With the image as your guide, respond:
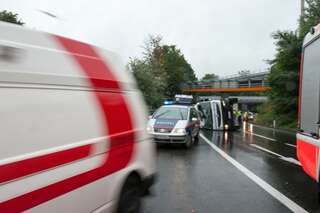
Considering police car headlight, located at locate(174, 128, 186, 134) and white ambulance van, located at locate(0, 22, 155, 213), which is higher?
white ambulance van, located at locate(0, 22, 155, 213)

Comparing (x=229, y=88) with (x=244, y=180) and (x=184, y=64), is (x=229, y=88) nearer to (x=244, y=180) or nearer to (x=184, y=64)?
(x=184, y=64)

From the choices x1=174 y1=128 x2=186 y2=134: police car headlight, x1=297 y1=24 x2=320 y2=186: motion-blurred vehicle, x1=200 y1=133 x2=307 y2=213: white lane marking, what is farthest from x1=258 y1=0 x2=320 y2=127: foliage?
x1=297 y1=24 x2=320 y2=186: motion-blurred vehicle

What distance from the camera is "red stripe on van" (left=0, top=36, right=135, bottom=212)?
4.13 m

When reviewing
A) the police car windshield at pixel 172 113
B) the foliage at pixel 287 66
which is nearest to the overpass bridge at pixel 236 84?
the foliage at pixel 287 66

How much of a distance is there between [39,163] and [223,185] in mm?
6020

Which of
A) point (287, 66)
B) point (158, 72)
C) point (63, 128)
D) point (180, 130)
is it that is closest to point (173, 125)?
point (180, 130)

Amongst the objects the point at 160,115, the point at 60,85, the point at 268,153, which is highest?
the point at 60,85

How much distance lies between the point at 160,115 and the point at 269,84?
2524 cm

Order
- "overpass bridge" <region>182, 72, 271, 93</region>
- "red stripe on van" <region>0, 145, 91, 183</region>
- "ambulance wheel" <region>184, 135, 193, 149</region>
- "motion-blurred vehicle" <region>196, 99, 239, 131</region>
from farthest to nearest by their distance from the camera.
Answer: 1. "overpass bridge" <region>182, 72, 271, 93</region>
2. "motion-blurred vehicle" <region>196, 99, 239, 131</region>
3. "ambulance wheel" <region>184, 135, 193, 149</region>
4. "red stripe on van" <region>0, 145, 91, 183</region>

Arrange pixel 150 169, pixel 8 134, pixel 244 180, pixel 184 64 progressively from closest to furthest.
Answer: pixel 8 134
pixel 150 169
pixel 244 180
pixel 184 64

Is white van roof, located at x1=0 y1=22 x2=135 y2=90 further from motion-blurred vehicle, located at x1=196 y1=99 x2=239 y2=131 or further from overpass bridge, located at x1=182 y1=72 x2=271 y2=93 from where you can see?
overpass bridge, located at x1=182 y1=72 x2=271 y2=93

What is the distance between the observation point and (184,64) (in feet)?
378

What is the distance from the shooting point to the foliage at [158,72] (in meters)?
53.1

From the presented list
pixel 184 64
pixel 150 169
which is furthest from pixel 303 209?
pixel 184 64
